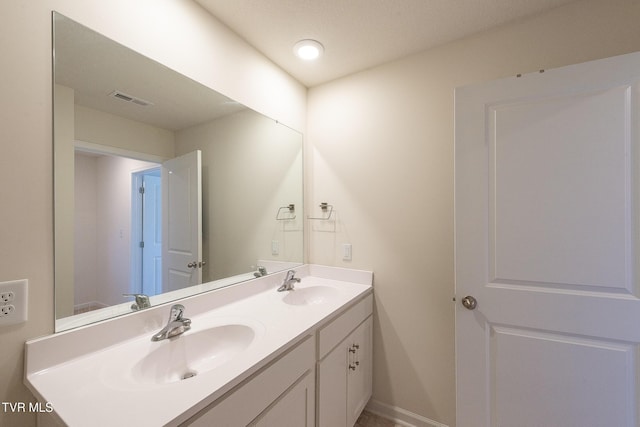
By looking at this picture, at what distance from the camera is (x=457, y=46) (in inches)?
61.2

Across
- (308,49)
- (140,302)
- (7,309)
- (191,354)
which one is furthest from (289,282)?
(308,49)

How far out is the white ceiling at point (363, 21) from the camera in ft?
4.28

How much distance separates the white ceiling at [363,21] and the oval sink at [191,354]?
5.10ft

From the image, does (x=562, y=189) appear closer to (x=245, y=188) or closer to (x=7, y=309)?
(x=245, y=188)

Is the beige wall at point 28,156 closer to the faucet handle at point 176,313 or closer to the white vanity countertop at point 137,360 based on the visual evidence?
the white vanity countertop at point 137,360

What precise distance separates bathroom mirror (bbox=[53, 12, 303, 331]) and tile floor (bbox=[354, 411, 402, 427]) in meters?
1.15

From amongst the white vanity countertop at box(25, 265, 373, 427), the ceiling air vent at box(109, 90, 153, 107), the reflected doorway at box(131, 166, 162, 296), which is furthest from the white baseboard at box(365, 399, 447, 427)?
the ceiling air vent at box(109, 90, 153, 107)

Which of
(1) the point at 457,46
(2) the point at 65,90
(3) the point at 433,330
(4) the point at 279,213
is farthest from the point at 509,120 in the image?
(2) the point at 65,90

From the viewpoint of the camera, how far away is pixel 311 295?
5.90 ft

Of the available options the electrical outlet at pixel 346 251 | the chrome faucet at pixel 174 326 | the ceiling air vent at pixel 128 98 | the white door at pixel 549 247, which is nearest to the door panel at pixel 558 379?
the white door at pixel 549 247

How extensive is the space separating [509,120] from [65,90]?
181 centimetres

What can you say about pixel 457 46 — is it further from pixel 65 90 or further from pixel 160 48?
pixel 65 90

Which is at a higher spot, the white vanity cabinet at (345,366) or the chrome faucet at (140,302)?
the chrome faucet at (140,302)

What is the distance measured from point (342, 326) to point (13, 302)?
1.27m
